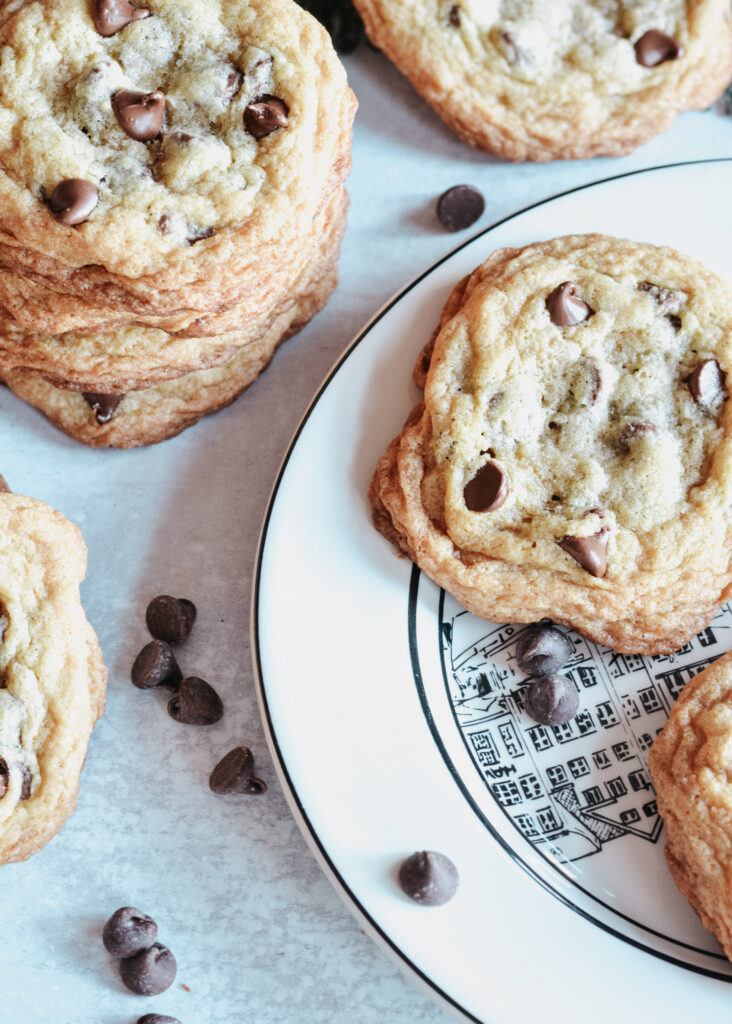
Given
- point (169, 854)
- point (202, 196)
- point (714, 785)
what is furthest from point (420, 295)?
point (169, 854)

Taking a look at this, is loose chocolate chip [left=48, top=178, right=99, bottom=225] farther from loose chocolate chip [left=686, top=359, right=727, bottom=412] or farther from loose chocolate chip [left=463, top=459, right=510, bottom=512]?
loose chocolate chip [left=686, top=359, right=727, bottom=412]

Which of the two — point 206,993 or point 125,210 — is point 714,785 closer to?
point 206,993

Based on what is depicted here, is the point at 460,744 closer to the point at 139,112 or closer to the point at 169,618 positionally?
the point at 169,618

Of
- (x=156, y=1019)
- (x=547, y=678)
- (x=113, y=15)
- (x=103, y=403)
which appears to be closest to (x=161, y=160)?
(x=113, y=15)

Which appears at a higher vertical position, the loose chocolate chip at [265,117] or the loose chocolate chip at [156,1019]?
the loose chocolate chip at [265,117]

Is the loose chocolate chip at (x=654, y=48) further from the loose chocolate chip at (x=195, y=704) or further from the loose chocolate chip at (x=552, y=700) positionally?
the loose chocolate chip at (x=195, y=704)

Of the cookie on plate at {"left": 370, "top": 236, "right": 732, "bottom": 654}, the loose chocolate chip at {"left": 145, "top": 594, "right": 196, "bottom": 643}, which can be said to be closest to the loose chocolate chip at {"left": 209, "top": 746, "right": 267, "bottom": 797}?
the loose chocolate chip at {"left": 145, "top": 594, "right": 196, "bottom": 643}

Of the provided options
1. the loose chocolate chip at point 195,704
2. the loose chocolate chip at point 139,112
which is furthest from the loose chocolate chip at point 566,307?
the loose chocolate chip at point 195,704
